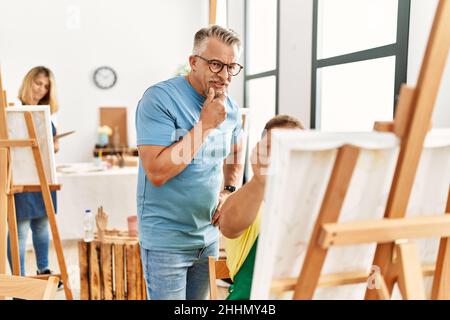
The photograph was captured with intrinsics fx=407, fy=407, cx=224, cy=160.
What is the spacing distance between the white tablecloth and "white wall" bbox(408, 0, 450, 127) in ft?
8.16

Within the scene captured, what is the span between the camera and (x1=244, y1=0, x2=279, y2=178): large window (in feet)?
10.2

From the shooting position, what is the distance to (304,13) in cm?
225

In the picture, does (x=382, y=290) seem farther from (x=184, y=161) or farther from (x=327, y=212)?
Answer: (x=184, y=161)

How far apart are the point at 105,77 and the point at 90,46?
1.41 feet

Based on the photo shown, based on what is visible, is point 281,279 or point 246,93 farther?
point 246,93

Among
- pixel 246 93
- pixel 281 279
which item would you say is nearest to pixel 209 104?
pixel 281 279

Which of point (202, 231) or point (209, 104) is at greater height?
point (209, 104)

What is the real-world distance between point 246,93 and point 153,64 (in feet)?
8.02

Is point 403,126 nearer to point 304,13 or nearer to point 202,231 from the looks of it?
point 202,231

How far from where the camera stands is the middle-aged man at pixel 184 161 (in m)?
1.13

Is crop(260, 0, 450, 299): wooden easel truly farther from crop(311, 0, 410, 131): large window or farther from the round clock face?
the round clock face

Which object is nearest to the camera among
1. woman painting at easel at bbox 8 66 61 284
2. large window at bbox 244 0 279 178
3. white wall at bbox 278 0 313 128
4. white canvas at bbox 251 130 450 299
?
white canvas at bbox 251 130 450 299

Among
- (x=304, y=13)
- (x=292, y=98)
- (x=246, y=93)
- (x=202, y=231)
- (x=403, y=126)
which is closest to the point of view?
(x=403, y=126)

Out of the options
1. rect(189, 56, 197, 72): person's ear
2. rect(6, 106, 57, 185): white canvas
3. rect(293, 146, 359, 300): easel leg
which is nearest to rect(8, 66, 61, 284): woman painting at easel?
rect(6, 106, 57, 185): white canvas
